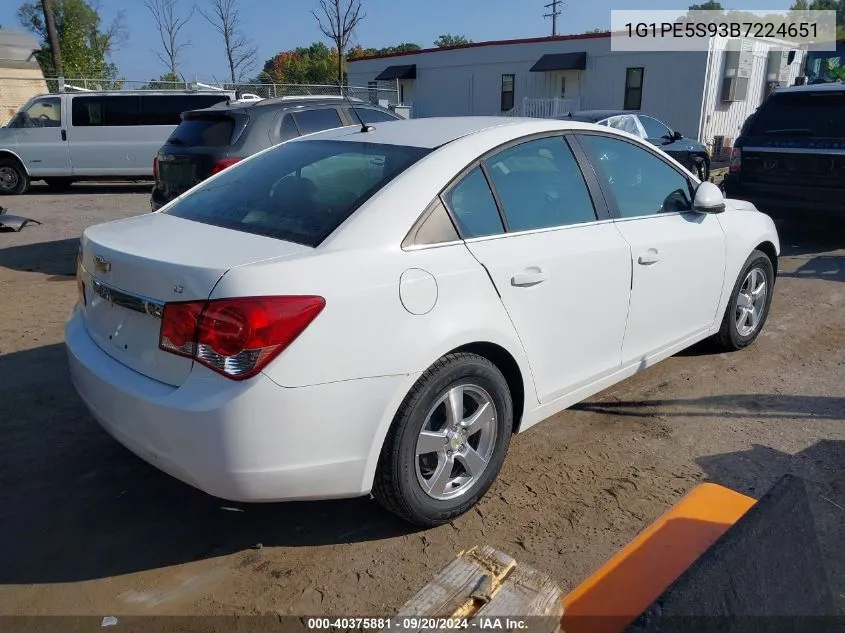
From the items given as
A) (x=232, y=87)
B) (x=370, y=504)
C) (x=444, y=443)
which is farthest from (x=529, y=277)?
(x=232, y=87)

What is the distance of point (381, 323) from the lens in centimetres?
247

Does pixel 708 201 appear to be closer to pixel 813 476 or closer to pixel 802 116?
pixel 813 476

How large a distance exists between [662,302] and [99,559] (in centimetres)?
304

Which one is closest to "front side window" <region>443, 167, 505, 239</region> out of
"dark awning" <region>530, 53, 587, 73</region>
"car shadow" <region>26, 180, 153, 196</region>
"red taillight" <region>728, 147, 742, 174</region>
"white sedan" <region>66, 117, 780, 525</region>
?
"white sedan" <region>66, 117, 780, 525</region>

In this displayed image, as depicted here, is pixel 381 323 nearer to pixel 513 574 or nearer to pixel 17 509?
pixel 513 574

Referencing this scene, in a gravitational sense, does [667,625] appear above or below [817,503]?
above

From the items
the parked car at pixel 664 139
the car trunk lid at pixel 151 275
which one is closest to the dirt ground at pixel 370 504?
the car trunk lid at pixel 151 275

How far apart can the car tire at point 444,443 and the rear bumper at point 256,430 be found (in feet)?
0.33

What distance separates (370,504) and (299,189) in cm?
147

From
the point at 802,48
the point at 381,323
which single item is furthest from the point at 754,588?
the point at 802,48

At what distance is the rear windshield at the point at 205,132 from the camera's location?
7059 mm

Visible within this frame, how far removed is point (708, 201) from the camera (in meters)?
4.04

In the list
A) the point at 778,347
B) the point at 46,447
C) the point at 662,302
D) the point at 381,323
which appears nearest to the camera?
the point at 381,323

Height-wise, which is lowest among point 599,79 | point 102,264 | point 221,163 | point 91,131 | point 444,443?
point 444,443
